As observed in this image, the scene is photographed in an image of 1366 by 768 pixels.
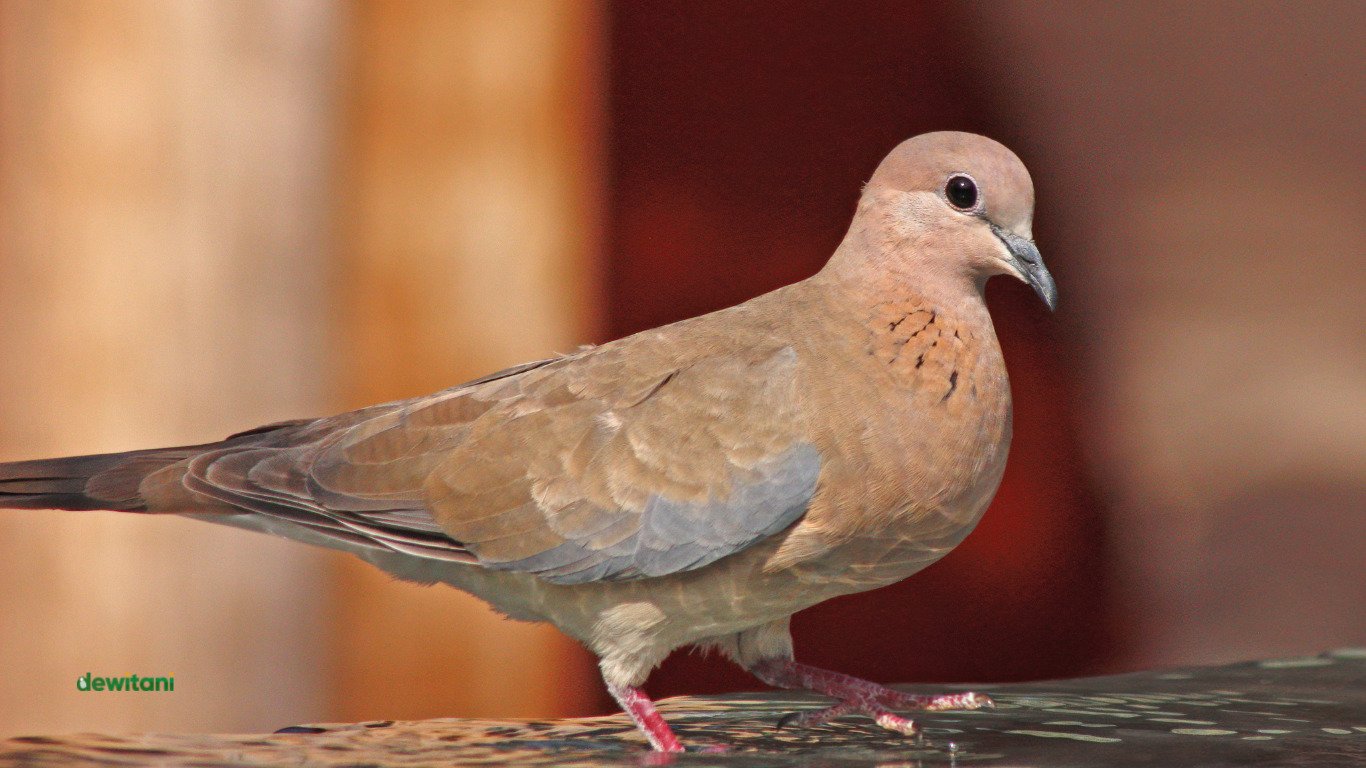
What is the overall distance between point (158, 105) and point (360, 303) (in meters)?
0.55

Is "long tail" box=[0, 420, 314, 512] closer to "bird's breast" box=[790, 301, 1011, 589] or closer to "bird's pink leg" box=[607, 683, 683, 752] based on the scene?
"bird's pink leg" box=[607, 683, 683, 752]

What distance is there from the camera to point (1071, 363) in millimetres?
3484

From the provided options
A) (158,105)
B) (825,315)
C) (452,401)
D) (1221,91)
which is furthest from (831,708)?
(1221,91)

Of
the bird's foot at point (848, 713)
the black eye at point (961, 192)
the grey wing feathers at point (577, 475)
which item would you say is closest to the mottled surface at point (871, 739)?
the bird's foot at point (848, 713)

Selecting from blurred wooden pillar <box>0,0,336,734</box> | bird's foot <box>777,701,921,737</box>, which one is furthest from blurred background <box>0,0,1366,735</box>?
bird's foot <box>777,701,921,737</box>

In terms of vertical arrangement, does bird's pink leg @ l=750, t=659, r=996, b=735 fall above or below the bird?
below

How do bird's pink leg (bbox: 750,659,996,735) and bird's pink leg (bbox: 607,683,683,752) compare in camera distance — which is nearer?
bird's pink leg (bbox: 607,683,683,752)

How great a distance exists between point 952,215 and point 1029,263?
0.11 metres

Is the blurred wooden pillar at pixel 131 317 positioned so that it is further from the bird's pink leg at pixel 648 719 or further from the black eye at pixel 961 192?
the black eye at pixel 961 192

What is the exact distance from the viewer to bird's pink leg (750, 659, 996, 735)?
1720 mm

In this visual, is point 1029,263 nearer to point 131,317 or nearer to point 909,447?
point 909,447

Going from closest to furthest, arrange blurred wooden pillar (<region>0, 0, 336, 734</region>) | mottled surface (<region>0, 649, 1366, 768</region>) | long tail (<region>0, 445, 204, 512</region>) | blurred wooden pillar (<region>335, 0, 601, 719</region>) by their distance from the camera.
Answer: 1. mottled surface (<region>0, 649, 1366, 768</region>)
2. long tail (<region>0, 445, 204, 512</region>)
3. blurred wooden pillar (<region>0, 0, 336, 734</region>)
4. blurred wooden pillar (<region>335, 0, 601, 719</region>)

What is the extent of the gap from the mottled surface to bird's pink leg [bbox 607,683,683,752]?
3 centimetres

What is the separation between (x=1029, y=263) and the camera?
1601 mm
